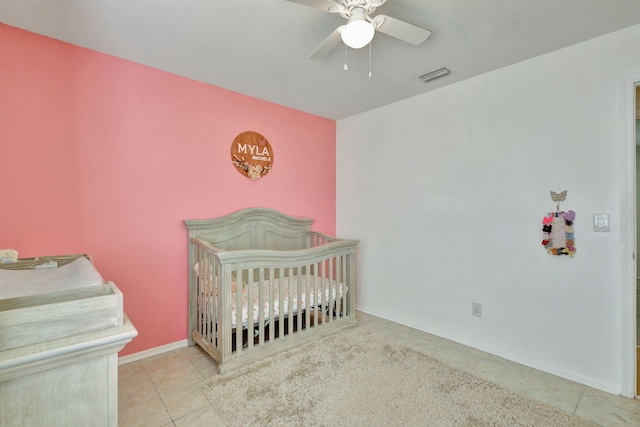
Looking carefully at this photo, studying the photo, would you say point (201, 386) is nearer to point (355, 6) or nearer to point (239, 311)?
point (239, 311)

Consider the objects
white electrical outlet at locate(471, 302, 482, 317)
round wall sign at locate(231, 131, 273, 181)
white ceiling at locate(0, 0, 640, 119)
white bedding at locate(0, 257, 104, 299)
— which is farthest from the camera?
round wall sign at locate(231, 131, 273, 181)

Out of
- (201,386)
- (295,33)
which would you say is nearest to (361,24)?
(295,33)

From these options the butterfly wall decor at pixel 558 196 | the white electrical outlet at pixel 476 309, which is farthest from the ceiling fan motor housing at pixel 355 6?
the white electrical outlet at pixel 476 309

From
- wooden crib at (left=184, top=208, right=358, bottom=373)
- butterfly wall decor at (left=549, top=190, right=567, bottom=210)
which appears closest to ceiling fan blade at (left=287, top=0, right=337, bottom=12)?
wooden crib at (left=184, top=208, right=358, bottom=373)

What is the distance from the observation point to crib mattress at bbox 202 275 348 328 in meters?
2.25

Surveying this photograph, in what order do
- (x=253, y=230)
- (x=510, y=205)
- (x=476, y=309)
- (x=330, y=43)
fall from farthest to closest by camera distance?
(x=253, y=230)
(x=476, y=309)
(x=510, y=205)
(x=330, y=43)

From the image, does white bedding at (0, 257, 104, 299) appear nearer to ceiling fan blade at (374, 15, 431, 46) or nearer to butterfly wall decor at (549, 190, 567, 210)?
ceiling fan blade at (374, 15, 431, 46)

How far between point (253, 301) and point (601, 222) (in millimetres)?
2421

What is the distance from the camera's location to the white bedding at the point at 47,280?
108 centimetres

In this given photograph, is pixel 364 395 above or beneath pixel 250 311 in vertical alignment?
beneath

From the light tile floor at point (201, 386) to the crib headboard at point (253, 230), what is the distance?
94 centimetres

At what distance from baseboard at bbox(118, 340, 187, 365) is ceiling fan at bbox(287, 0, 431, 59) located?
99.3 inches

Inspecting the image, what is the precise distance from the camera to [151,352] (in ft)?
7.80

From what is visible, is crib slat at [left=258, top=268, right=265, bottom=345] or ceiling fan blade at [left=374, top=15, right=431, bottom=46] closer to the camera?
ceiling fan blade at [left=374, top=15, right=431, bottom=46]
